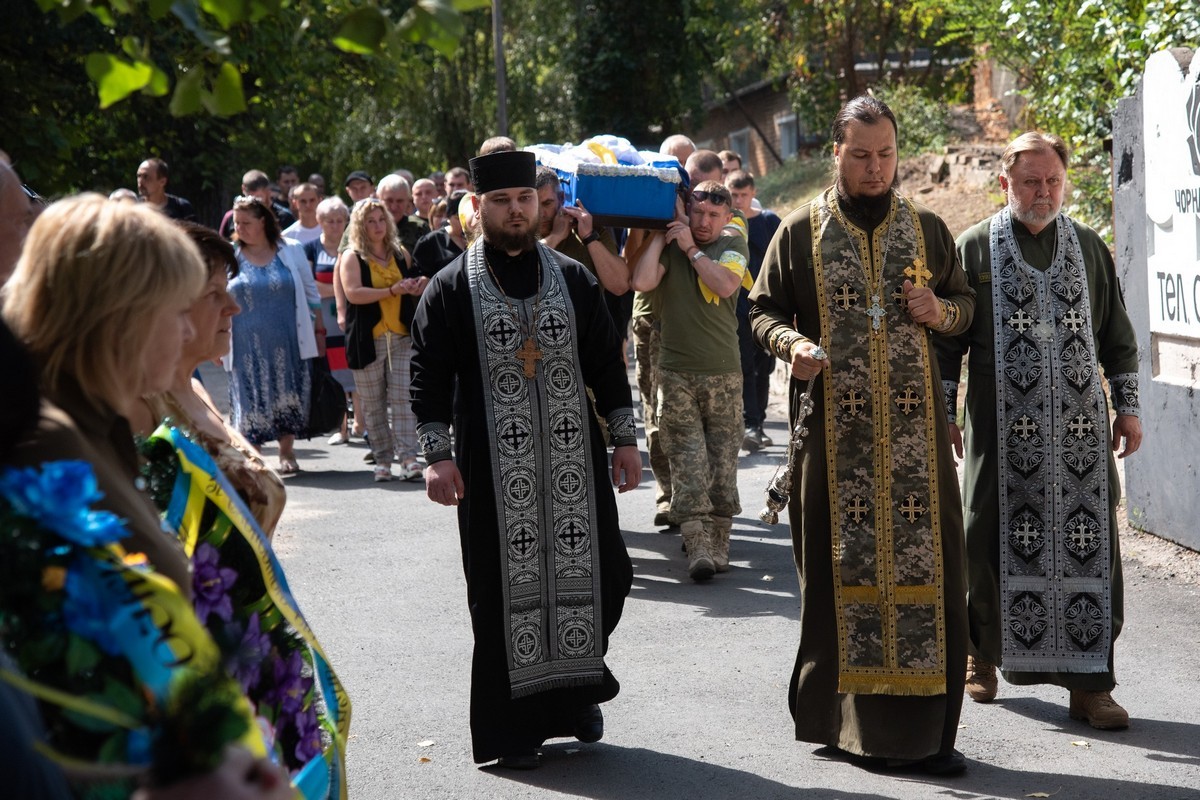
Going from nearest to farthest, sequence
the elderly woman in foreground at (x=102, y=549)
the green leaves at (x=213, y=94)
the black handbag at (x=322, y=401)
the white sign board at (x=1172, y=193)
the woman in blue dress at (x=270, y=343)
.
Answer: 1. the elderly woman in foreground at (x=102, y=549)
2. the green leaves at (x=213, y=94)
3. the white sign board at (x=1172, y=193)
4. the woman in blue dress at (x=270, y=343)
5. the black handbag at (x=322, y=401)

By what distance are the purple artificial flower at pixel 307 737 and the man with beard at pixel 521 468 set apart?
7.21 feet

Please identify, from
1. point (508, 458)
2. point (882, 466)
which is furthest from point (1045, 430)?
point (508, 458)

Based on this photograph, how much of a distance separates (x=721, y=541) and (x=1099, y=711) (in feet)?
9.69

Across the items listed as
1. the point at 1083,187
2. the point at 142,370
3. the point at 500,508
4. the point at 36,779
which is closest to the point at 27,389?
the point at 142,370

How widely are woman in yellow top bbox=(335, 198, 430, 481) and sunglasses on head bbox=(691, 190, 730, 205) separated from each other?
3281 mm

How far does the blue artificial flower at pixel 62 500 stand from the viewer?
1.89 m

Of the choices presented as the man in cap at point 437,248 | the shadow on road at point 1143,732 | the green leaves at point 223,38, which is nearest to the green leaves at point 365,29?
the green leaves at point 223,38

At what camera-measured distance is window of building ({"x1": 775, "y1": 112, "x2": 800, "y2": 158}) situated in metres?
40.8

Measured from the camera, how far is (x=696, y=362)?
800 cm

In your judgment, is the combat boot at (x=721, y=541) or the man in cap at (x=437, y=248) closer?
the combat boot at (x=721, y=541)

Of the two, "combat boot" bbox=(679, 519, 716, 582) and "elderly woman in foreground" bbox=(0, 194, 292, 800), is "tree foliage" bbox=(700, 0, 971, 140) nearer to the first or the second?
"combat boot" bbox=(679, 519, 716, 582)

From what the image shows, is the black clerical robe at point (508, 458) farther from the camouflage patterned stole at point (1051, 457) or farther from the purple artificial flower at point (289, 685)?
the purple artificial flower at point (289, 685)

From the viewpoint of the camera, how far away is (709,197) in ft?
26.1

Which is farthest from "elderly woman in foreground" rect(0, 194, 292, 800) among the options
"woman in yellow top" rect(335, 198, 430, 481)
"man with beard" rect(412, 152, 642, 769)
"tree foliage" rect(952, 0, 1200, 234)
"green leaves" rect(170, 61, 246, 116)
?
"woman in yellow top" rect(335, 198, 430, 481)
